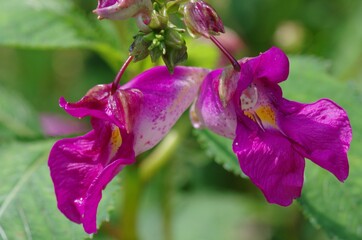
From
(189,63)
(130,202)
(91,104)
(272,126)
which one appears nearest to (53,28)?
(189,63)

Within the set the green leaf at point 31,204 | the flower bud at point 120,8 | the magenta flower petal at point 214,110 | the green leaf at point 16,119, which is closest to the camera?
the flower bud at point 120,8

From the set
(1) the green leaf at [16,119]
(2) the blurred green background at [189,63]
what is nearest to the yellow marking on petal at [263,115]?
(2) the blurred green background at [189,63]

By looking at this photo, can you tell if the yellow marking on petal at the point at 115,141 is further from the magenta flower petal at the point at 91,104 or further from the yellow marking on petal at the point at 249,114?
the yellow marking on petal at the point at 249,114

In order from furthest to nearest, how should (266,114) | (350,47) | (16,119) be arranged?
(350,47) < (16,119) < (266,114)

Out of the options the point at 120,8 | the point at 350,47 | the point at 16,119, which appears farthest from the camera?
the point at 350,47

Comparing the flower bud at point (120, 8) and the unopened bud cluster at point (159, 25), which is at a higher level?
the flower bud at point (120, 8)

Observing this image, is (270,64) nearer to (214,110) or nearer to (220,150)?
(214,110)

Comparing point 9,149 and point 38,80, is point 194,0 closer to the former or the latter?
point 9,149

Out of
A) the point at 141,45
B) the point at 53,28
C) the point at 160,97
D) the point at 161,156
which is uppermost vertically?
the point at 141,45
